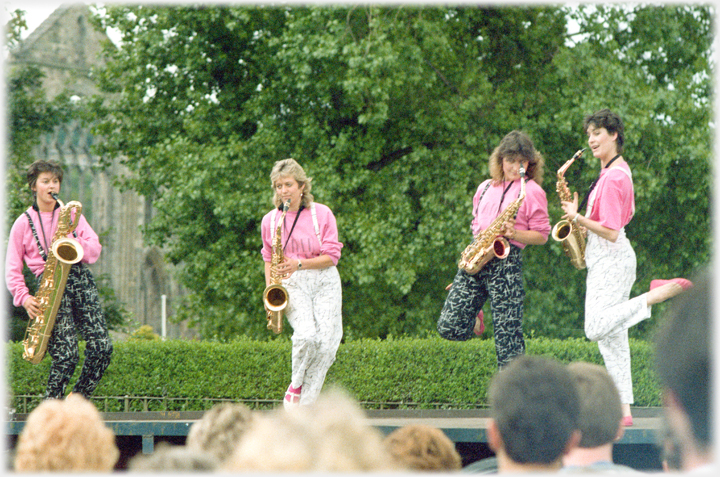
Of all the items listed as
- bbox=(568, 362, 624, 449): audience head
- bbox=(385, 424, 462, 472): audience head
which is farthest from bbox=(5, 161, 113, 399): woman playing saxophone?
bbox=(568, 362, 624, 449): audience head

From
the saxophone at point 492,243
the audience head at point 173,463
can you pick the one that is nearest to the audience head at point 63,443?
the audience head at point 173,463

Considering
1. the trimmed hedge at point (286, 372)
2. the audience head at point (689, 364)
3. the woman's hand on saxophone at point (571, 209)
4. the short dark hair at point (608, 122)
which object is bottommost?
the trimmed hedge at point (286, 372)

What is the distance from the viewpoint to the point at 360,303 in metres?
11.9

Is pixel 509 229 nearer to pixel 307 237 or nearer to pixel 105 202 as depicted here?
pixel 307 237

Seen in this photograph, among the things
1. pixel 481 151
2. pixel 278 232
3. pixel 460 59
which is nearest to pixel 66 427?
pixel 278 232

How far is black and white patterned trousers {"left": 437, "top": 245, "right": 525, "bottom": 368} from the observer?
5242 millimetres

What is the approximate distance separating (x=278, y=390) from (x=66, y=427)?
15.8 feet

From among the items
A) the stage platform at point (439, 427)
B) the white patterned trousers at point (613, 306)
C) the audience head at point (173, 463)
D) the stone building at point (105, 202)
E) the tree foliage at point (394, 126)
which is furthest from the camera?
the stone building at point (105, 202)

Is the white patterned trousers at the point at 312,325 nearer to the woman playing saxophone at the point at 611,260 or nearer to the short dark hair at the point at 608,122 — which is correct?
the woman playing saxophone at the point at 611,260

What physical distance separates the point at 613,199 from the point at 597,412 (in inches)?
111

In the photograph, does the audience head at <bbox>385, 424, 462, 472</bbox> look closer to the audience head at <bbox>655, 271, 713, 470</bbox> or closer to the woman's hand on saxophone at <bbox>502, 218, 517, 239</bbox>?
the audience head at <bbox>655, 271, 713, 470</bbox>

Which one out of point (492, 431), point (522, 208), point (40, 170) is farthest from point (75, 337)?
point (492, 431)

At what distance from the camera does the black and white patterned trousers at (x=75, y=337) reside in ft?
18.2

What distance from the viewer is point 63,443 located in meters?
2.25
